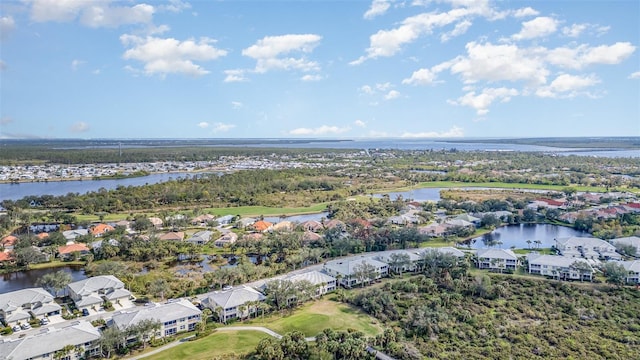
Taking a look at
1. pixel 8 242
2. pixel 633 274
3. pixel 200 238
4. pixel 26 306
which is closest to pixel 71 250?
pixel 8 242

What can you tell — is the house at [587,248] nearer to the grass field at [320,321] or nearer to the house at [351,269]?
the house at [351,269]

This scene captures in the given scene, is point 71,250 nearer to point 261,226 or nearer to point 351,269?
point 261,226

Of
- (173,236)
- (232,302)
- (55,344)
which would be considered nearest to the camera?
(55,344)

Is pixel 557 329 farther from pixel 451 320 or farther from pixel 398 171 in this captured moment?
pixel 398 171

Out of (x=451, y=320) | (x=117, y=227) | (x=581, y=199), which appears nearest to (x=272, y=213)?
(x=117, y=227)

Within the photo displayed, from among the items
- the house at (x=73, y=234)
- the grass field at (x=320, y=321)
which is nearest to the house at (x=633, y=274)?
the grass field at (x=320, y=321)
